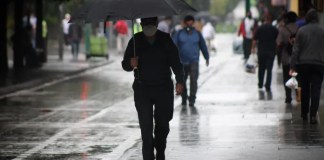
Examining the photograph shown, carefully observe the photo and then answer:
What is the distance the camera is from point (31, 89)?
1000 inches

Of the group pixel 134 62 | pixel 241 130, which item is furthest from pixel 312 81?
pixel 134 62

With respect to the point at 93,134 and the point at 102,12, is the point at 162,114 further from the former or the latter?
the point at 93,134

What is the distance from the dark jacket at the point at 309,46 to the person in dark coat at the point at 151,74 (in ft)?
15.2

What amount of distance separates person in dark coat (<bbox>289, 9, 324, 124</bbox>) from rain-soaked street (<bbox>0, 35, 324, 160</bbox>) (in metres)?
0.56

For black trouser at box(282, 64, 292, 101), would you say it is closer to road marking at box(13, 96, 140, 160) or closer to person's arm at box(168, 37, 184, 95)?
road marking at box(13, 96, 140, 160)

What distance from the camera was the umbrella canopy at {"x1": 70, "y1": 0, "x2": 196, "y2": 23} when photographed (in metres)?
10.4

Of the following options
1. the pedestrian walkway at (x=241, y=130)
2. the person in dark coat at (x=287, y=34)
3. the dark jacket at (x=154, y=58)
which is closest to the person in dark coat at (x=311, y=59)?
the pedestrian walkway at (x=241, y=130)

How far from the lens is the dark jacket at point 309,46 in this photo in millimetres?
14867

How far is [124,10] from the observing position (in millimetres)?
10547

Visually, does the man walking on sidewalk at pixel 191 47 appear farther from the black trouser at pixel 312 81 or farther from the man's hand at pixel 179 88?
the man's hand at pixel 179 88

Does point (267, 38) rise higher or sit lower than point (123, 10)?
lower

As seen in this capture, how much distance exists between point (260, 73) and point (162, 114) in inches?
481

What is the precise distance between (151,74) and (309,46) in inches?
195

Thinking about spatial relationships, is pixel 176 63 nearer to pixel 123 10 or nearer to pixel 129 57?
pixel 129 57
